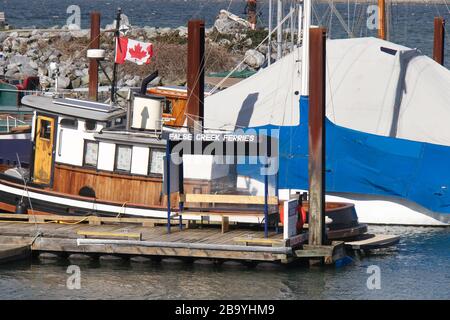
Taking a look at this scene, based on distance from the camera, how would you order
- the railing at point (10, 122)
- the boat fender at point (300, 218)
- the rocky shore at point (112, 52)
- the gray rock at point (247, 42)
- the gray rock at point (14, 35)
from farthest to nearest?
the gray rock at point (14, 35), the gray rock at point (247, 42), the rocky shore at point (112, 52), the railing at point (10, 122), the boat fender at point (300, 218)

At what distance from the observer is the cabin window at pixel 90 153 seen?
103 feet

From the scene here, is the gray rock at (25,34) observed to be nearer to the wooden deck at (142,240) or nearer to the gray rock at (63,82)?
the gray rock at (63,82)

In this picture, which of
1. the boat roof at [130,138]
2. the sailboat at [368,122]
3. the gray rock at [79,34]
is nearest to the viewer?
the boat roof at [130,138]

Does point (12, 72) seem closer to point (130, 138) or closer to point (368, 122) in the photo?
point (368, 122)

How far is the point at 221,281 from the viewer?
2778 centimetres

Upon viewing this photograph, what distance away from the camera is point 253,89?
3844 centimetres

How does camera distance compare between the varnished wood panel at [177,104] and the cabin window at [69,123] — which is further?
the varnished wood panel at [177,104]

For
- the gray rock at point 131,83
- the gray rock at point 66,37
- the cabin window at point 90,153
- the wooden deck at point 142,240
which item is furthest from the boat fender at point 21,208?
the gray rock at point 66,37

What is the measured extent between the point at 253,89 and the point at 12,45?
33.3m

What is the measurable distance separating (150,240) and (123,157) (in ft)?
10.6

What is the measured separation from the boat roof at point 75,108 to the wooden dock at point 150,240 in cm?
263

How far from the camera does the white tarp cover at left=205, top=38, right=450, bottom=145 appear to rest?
119ft

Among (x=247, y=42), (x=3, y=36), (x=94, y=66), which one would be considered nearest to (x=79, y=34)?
(x=3, y=36)

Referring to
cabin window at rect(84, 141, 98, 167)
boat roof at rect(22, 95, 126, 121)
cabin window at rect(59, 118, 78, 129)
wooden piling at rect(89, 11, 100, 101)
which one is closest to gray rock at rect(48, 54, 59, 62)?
wooden piling at rect(89, 11, 100, 101)
